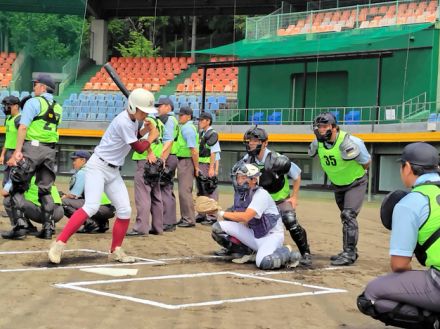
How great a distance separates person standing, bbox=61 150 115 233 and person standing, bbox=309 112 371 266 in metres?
3.80

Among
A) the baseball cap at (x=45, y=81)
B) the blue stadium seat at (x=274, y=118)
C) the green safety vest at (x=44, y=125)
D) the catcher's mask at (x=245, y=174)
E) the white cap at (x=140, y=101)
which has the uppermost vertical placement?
the blue stadium seat at (x=274, y=118)

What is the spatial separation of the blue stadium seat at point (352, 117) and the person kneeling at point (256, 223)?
1761 cm

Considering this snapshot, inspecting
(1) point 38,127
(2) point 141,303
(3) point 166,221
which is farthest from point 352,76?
(2) point 141,303

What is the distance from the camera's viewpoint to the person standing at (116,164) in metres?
7.91

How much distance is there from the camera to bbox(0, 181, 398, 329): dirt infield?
5.44 metres

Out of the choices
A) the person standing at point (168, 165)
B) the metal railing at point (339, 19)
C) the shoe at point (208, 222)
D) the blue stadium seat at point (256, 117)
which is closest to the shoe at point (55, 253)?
the person standing at point (168, 165)

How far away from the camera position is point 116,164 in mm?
8172

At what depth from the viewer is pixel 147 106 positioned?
7941 millimetres

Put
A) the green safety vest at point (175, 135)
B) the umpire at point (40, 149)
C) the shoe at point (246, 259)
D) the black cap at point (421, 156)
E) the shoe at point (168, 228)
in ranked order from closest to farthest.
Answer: the black cap at point (421, 156) → the shoe at point (246, 259) → the umpire at point (40, 149) → the green safety vest at point (175, 135) → the shoe at point (168, 228)

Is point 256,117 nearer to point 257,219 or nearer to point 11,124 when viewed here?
point 11,124

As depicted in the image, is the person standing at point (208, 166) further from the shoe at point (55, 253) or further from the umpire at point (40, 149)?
the shoe at point (55, 253)

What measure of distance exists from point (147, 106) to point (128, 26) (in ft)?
149

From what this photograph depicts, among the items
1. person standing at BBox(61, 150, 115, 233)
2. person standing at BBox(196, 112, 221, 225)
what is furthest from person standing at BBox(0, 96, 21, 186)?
person standing at BBox(196, 112, 221, 225)

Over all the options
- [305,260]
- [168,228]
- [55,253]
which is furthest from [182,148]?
[55,253]
